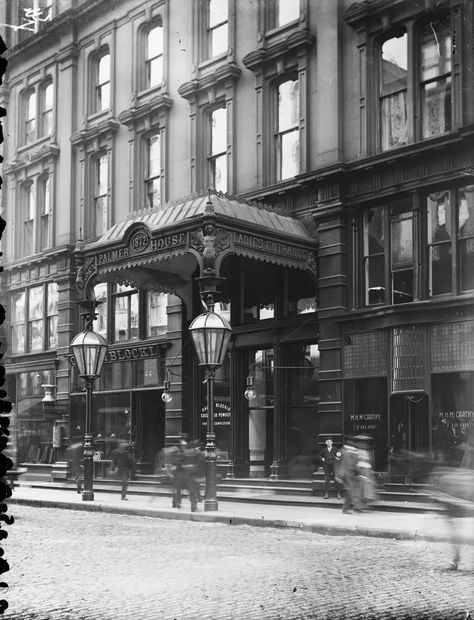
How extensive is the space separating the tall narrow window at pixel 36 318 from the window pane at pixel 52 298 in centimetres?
30

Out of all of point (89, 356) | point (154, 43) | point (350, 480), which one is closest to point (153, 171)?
point (89, 356)

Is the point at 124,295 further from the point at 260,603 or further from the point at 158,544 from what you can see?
the point at 260,603

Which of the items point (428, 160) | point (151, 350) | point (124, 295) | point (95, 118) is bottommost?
point (151, 350)

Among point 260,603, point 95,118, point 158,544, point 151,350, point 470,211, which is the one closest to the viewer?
point 260,603

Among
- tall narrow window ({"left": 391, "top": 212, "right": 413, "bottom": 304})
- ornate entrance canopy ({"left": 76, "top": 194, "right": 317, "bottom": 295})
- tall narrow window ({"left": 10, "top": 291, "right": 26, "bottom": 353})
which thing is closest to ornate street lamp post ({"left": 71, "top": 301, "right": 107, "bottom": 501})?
ornate entrance canopy ({"left": 76, "top": 194, "right": 317, "bottom": 295})

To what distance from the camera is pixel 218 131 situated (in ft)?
80.2

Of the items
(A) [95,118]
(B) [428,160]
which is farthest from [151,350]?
(B) [428,160]

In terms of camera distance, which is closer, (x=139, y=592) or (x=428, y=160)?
(x=139, y=592)

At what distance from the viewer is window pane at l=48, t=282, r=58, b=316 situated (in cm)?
2636

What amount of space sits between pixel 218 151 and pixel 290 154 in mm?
2850

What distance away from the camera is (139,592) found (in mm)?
7812

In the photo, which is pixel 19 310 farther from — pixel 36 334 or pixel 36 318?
pixel 36 334

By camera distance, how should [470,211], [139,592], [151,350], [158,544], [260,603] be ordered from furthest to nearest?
[151,350], [470,211], [158,544], [139,592], [260,603]

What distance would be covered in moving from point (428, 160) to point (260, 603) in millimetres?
13516
